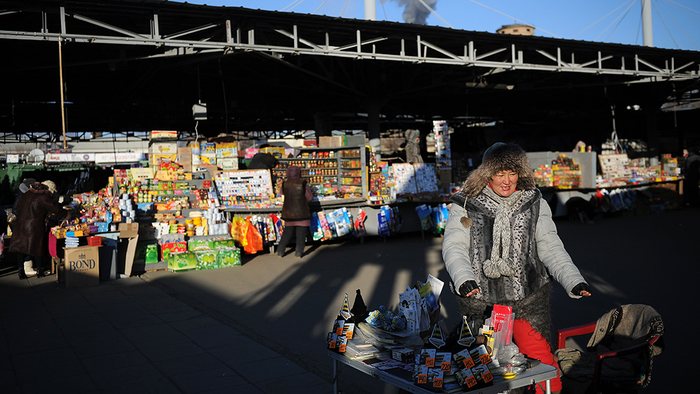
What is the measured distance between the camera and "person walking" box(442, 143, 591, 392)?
3.30 m

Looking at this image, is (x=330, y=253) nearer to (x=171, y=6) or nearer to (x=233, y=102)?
(x=171, y=6)

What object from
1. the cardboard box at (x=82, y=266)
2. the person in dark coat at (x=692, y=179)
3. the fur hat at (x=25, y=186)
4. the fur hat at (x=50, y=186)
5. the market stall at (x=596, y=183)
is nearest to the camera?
the cardboard box at (x=82, y=266)

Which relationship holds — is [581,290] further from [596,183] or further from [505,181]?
[596,183]

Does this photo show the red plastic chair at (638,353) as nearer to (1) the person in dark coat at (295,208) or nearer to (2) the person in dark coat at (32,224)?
(1) the person in dark coat at (295,208)

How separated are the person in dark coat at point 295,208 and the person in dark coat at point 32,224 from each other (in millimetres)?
4008

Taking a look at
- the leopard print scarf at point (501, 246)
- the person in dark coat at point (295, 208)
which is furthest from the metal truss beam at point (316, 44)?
the leopard print scarf at point (501, 246)

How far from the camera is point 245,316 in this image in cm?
657

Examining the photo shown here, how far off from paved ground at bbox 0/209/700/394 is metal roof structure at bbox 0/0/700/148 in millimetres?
5906

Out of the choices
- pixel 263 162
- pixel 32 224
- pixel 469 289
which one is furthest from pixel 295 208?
pixel 469 289

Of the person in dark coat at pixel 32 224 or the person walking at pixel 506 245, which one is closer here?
the person walking at pixel 506 245

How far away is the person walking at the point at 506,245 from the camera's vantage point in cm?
330

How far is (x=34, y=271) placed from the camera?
9.66 metres

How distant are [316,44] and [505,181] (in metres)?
15.1

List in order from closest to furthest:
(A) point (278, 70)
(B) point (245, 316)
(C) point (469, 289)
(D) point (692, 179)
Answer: (C) point (469, 289) → (B) point (245, 316) → (D) point (692, 179) → (A) point (278, 70)
